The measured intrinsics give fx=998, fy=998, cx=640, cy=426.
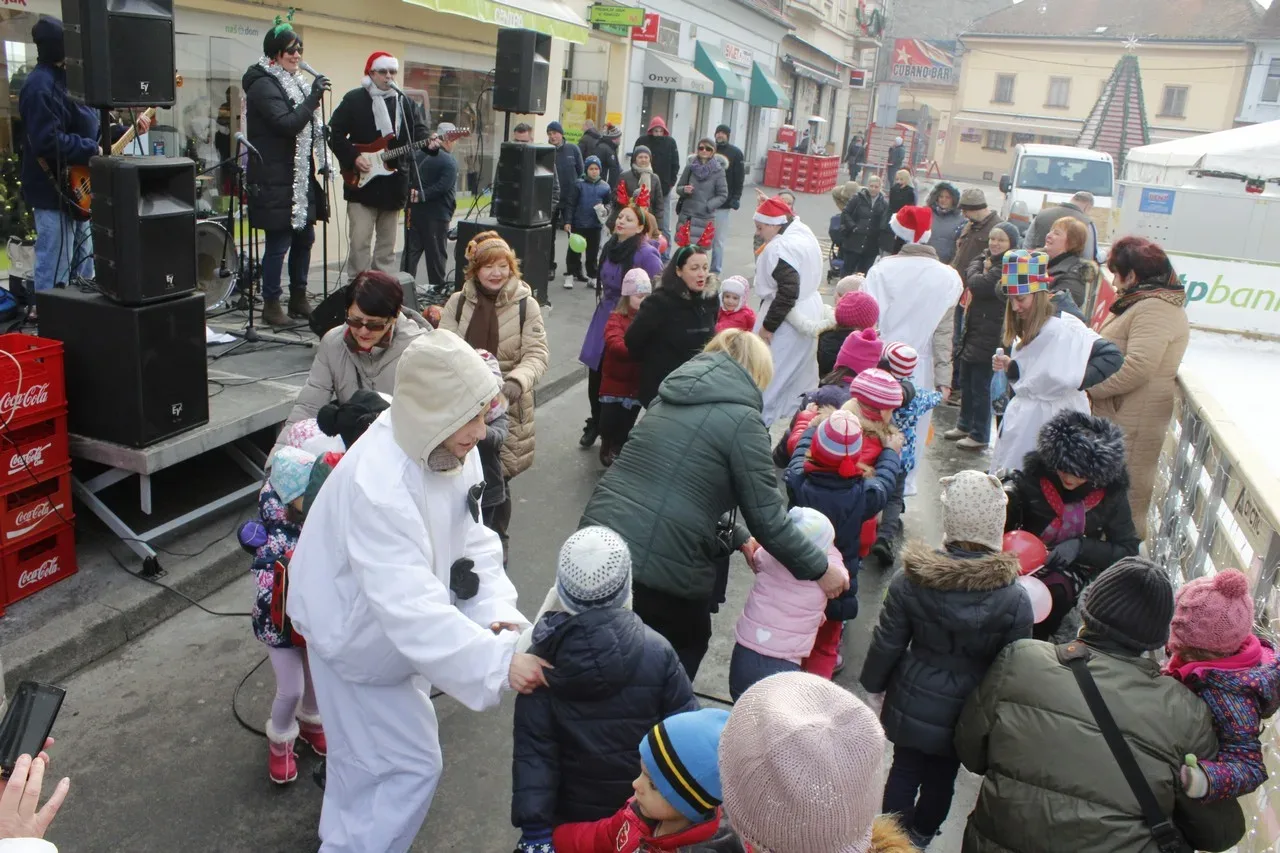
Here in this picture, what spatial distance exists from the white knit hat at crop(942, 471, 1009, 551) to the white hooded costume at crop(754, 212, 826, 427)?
3712 mm

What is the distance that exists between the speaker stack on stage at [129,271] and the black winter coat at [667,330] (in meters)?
2.49

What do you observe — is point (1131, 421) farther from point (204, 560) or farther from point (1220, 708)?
point (204, 560)

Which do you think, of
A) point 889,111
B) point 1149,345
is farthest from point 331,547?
point 889,111

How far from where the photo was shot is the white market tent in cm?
1123

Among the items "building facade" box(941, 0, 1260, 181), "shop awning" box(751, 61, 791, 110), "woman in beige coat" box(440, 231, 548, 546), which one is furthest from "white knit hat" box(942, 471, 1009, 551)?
"building facade" box(941, 0, 1260, 181)

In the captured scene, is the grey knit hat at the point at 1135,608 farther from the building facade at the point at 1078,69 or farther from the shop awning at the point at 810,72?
the building facade at the point at 1078,69

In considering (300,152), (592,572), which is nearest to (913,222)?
(300,152)

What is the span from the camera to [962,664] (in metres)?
3.12

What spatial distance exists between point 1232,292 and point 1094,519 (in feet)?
24.6

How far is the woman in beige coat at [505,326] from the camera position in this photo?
16.7 feet

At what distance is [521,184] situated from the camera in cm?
881

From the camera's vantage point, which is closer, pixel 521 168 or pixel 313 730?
pixel 313 730

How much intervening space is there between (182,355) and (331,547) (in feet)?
8.92

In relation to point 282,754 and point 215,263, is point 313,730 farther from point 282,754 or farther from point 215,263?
point 215,263
